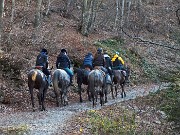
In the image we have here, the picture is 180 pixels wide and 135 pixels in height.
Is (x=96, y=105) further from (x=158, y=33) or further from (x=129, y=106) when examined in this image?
(x=158, y=33)

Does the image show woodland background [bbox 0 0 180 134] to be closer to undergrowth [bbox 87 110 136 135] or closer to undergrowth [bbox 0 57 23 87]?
undergrowth [bbox 0 57 23 87]

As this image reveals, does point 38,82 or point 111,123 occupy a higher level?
point 38,82

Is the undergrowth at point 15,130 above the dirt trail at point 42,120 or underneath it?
above

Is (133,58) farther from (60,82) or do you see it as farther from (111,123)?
(111,123)

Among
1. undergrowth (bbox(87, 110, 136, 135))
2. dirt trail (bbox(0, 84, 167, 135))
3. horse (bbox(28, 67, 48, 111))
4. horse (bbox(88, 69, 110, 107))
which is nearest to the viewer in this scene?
dirt trail (bbox(0, 84, 167, 135))

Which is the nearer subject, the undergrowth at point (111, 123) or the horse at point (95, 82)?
the undergrowth at point (111, 123)

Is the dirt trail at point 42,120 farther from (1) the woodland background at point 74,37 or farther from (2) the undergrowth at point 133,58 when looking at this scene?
(2) the undergrowth at point 133,58

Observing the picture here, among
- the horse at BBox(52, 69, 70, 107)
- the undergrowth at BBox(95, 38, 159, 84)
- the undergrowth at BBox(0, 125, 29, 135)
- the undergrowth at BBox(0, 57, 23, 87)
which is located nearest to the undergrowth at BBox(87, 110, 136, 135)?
the undergrowth at BBox(0, 125, 29, 135)

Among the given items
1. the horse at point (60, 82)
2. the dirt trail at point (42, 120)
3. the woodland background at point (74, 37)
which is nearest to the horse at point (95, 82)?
the horse at point (60, 82)

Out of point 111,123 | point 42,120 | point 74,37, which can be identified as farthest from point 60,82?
point 74,37

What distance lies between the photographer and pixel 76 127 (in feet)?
41.1

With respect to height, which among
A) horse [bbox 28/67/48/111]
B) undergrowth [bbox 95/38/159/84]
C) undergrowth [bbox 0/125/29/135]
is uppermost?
horse [bbox 28/67/48/111]

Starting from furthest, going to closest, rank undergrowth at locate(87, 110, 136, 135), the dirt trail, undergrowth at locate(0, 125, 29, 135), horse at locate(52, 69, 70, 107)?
1. horse at locate(52, 69, 70, 107)
2. undergrowth at locate(87, 110, 136, 135)
3. the dirt trail
4. undergrowth at locate(0, 125, 29, 135)

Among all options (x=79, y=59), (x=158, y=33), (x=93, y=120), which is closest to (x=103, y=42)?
(x=79, y=59)
